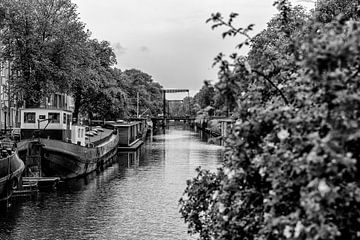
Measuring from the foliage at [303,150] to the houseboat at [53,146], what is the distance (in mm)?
36868

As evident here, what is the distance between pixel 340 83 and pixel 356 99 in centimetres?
23

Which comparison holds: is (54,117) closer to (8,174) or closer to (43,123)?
(43,123)

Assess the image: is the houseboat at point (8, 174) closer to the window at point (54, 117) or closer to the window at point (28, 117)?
the window at point (28, 117)

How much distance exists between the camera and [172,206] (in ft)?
111

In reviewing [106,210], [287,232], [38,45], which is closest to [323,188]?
[287,232]

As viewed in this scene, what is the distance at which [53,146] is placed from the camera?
4459 centimetres

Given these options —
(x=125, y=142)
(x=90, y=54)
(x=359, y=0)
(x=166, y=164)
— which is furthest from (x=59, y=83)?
(x=359, y=0)

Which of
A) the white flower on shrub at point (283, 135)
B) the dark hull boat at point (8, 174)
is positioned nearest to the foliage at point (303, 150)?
the white flower on shrub at point (283, 135)

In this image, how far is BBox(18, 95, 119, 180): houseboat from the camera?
43.6 metres

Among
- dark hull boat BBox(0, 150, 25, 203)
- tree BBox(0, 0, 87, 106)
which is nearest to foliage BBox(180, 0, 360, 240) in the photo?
dark hull boat BBox(0, 150, 25, 203)

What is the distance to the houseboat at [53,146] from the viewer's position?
43.6m

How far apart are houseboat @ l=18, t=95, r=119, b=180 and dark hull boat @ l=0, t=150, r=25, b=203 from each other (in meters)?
6.91

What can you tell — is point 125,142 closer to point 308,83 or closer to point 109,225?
point 109,225

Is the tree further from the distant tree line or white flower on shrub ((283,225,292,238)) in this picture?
white flower on shrub ((283,225,292,238))
